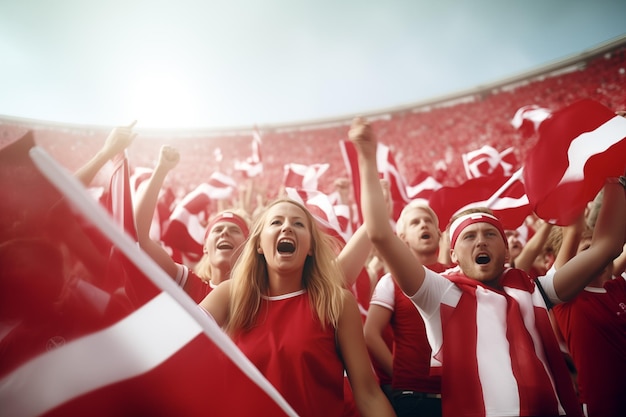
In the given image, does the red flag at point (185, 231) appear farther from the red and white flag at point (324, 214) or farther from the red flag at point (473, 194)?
the red flag at point (473, 194)

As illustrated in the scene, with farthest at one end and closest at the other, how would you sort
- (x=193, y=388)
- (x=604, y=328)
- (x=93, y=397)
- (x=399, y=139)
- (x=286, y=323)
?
1. (x=399, y=139)
2. (x=604, y=328)
3. (x=286, y=323)
4. (x=193, y=388)
5. (x=93, y=397)

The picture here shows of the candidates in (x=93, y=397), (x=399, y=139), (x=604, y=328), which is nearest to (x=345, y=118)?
(x=399, y=139)

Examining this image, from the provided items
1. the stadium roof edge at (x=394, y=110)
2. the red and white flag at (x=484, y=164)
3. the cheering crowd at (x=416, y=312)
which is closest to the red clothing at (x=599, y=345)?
the cheering crowd at (x=416, y=312)

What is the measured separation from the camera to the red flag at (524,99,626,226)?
2.55 metres

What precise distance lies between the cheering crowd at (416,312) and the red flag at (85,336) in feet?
1.66

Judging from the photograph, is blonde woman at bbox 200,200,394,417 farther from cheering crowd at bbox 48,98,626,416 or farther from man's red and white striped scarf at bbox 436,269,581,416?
man's red and white striped scarf at bbox 436,269,581,416

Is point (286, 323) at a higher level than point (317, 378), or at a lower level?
higher

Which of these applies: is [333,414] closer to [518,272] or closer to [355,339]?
[355,339]

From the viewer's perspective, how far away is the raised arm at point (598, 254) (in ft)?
6.66

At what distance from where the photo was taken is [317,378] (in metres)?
1.72

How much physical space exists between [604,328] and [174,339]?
9.42 feet

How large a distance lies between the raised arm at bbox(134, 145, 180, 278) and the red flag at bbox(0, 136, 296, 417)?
49.9 inches

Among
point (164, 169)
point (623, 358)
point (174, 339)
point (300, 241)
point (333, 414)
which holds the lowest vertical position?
point (623, 358)

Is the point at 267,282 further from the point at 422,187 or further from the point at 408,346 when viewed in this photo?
the point at 422,187
